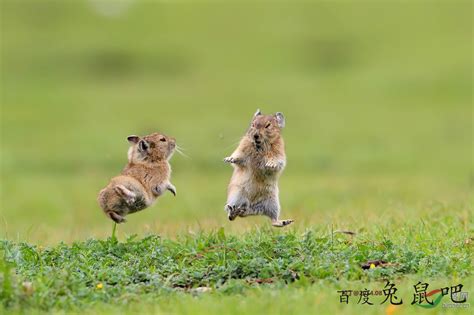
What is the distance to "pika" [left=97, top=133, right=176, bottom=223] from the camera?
31.9 ft

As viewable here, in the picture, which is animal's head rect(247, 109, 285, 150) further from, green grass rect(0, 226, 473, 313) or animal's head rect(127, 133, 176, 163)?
green grass rect(0, 226, 473, 313)

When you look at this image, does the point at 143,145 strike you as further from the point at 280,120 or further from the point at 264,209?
the point at 280,120

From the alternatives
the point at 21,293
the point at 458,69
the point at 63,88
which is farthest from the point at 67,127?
the point at 21,293

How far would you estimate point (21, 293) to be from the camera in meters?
7.70

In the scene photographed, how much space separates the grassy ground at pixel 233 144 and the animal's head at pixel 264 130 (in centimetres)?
117

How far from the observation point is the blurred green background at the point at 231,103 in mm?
19406

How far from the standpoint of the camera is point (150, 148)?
10.6 metres

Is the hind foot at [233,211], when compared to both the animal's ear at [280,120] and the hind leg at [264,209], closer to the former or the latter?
the hind leg at [264,209]

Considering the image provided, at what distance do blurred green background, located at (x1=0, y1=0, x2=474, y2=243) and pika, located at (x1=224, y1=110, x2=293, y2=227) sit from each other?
1.01m

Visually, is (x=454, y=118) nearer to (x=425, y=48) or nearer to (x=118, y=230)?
(x=425, y=48)

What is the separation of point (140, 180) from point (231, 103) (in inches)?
1194

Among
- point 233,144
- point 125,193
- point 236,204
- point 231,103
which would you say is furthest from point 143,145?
point 231,103

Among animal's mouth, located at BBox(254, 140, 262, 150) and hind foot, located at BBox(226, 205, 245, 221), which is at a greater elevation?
animal's mouth, located at BBox(254, 140, 262, 150)

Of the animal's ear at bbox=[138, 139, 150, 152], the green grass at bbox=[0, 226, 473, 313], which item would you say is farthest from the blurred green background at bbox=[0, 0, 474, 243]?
the green grass at bbox=[0, 226, 473, 313]
